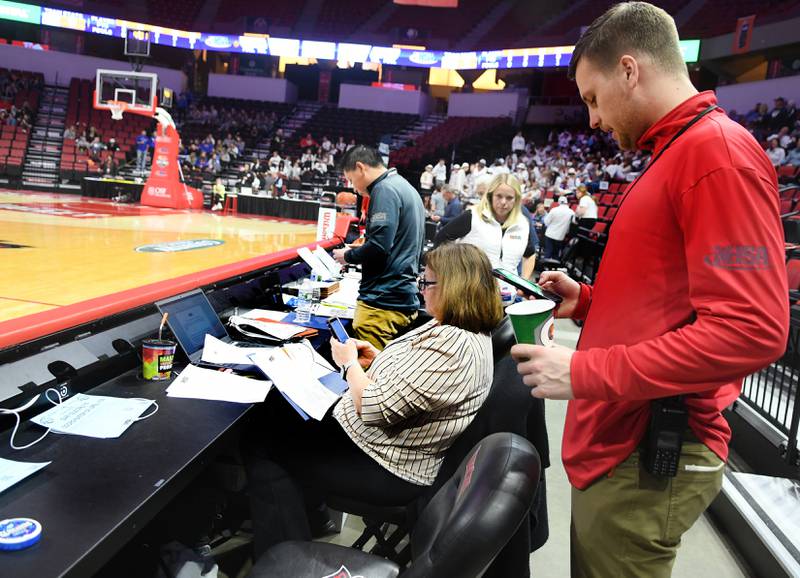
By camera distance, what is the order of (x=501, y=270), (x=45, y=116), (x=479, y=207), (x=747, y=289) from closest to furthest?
(x=747, y=289), (x=501, y=270), (x=479, y=207), (x=45, y=116)

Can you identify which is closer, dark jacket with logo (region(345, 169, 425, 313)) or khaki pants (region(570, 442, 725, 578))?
khaki pants (region(570, 442, 725, 578))

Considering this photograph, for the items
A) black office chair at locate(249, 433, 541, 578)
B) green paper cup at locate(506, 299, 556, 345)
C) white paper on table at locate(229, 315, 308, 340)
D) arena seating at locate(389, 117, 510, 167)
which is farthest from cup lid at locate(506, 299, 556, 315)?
arena seating at locate(389, 117, 510, 167)

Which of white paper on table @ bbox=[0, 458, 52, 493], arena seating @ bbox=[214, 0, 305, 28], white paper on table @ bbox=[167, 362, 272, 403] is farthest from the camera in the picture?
arena seating @ bbox=[214, 0, 305, 28]

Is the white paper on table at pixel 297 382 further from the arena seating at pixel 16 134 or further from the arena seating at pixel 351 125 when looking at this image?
the arena seating at pixel 351 125

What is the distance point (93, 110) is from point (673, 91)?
2222cm

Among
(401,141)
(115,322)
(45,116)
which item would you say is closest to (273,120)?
(401,141)

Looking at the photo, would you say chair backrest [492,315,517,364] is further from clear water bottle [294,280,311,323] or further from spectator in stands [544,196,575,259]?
spectator in stands [544,196,575,259]

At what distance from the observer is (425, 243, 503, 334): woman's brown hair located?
180 centimetres

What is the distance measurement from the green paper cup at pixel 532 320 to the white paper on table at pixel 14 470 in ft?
3.47

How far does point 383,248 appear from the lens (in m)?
3.12

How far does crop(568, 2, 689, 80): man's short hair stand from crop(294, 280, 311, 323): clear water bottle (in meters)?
2.09

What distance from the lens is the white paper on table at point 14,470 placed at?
1.23 metres

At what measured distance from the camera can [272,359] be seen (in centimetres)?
217

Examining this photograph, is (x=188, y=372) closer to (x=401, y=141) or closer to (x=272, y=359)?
(x=272, y=359)
